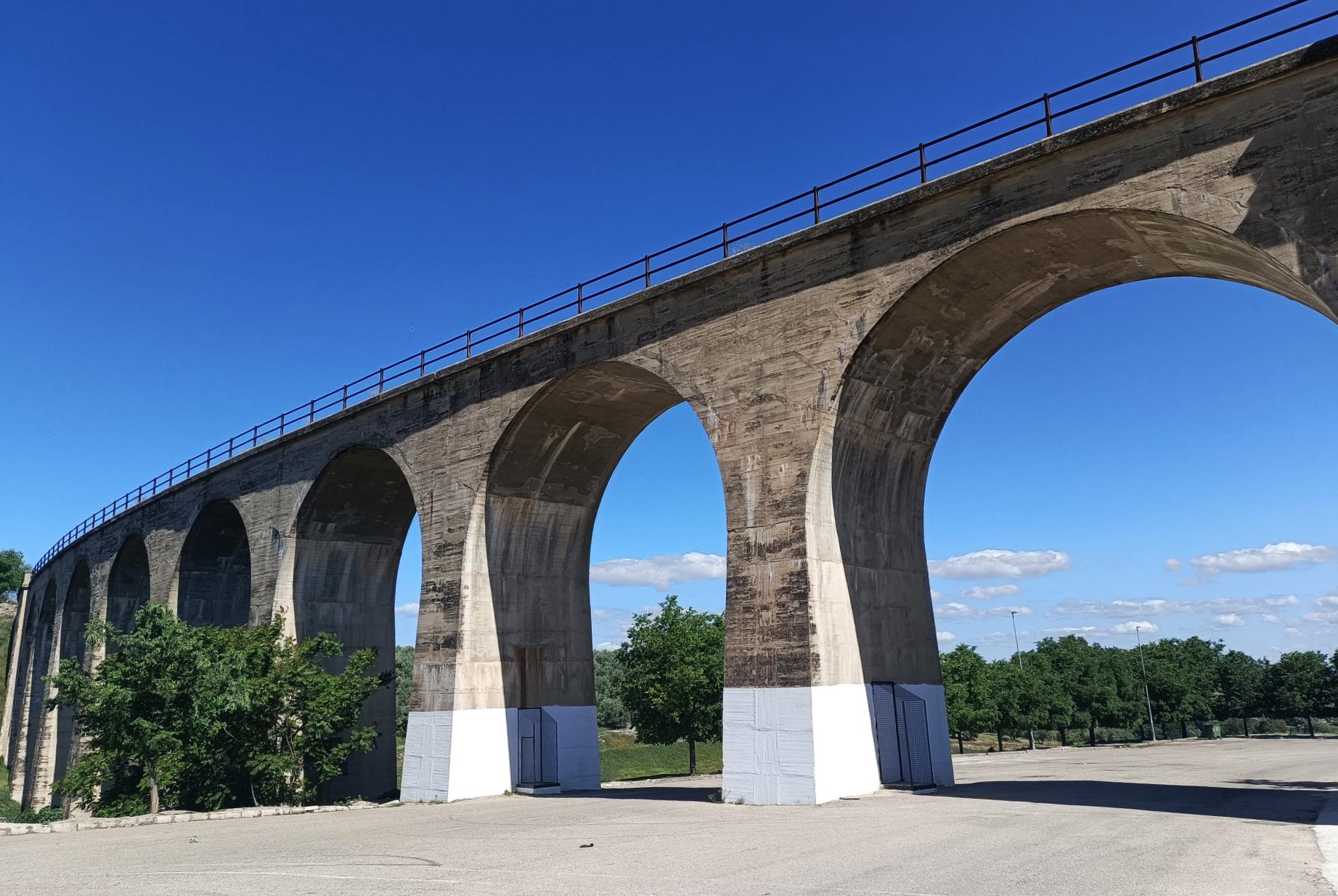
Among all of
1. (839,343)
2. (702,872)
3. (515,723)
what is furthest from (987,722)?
(702,872)

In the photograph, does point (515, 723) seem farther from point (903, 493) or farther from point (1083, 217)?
point (1083, 217)

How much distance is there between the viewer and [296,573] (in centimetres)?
3372

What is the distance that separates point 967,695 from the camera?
56656 mm

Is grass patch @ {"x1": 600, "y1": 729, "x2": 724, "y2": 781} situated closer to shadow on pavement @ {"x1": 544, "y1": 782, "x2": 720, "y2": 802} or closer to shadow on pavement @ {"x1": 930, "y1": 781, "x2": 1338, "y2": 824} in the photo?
shadow on pavement @ {"x1": 544, "y1": 782, "x2": 720, "y2": 802}

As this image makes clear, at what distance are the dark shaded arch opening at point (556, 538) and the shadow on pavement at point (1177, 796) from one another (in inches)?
450

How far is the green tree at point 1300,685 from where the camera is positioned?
249ft

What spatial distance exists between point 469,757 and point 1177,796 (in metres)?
16.8

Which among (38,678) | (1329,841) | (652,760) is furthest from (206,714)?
(38,678)

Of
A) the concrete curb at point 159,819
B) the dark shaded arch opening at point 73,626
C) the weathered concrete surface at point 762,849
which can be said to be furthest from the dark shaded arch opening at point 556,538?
the dark shaded arch opening at point 73,626

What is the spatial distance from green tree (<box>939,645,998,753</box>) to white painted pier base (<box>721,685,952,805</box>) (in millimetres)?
36953

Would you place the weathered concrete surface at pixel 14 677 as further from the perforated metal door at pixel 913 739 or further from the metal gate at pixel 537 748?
the perforated metal door at pixel 913 739

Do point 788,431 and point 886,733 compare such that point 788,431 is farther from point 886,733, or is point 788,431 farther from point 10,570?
point 10,570

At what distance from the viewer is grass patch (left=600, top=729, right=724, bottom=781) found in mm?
58469

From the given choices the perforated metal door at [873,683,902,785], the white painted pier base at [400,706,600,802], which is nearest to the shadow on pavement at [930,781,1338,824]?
the perforated metal door at [873,683,902,785]
